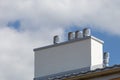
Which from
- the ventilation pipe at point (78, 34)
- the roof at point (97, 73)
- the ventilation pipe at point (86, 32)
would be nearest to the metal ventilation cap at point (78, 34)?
the ventilation pipe at point (78, 34)

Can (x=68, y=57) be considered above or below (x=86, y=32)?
below

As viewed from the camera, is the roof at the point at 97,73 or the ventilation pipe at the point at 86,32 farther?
the ventilation pipe at the point at 86,32

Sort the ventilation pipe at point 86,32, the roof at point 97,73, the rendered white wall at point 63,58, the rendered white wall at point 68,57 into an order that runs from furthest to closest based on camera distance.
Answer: the rendered white wall at point 63,58, the rendered white wall at point 68,57, the ventilation pipe at point 86,32, the roof at point 97,73

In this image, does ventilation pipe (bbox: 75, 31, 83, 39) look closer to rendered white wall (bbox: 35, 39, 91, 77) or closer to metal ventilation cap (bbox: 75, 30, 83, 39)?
metal ventilation cap (bbox: 75, 30, 83, 39)

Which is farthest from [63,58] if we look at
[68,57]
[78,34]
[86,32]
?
[86,32]

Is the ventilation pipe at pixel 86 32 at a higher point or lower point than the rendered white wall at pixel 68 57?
higher

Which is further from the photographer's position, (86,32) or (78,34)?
(78,34)

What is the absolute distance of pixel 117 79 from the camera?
25.2 metres

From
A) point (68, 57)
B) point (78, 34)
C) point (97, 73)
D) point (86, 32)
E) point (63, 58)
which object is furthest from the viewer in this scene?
point (63, 58)

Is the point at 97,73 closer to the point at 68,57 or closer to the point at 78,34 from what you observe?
the point at 78,34

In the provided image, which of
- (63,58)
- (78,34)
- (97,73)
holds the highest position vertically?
(78,34)

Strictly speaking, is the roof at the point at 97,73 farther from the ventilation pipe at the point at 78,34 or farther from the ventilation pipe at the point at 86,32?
the ventilation pipe at the point at 78,34

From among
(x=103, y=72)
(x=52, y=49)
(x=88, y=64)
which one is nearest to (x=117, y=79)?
(x=103, y=72)

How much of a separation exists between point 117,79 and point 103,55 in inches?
280
